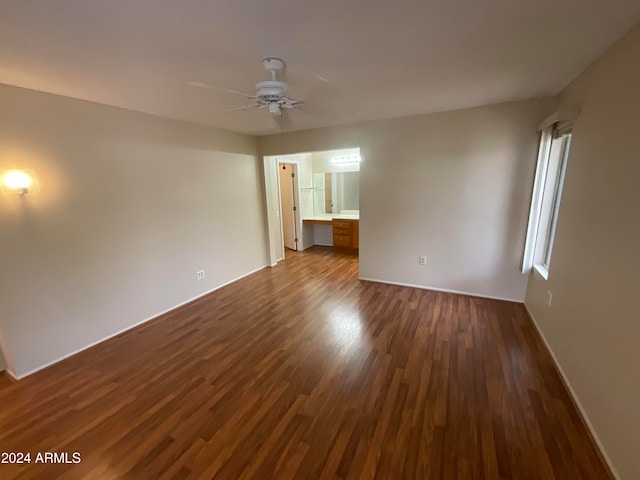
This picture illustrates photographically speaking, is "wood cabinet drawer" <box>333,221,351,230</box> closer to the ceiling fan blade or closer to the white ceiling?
the white ceiling

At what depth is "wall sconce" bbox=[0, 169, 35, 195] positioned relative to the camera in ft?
7.20

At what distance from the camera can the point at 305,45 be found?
1678 mm

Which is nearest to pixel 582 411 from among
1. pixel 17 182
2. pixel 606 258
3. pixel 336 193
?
pixel 606 258

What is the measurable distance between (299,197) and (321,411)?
4971mm

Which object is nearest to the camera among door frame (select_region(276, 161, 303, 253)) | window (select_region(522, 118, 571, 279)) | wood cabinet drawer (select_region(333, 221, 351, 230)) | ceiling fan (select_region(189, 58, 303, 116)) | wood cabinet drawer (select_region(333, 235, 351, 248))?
ceiling fan (select_region(189, 58, 303, 116))

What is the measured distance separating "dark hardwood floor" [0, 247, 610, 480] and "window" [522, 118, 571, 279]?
687 millimetres

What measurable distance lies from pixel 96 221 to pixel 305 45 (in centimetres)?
265

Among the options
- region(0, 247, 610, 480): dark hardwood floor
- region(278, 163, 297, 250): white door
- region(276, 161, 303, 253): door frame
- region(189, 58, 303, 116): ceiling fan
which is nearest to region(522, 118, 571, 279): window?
region(0, 247, 610, 480): dark hardwood floor

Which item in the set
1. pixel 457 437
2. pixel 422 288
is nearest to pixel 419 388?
pixel 457 437

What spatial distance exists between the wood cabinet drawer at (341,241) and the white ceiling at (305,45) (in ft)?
12.6

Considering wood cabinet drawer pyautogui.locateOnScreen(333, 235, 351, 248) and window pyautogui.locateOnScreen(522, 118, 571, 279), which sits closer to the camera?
window pyautogui.locateOnScreen(522, 118, 571, 279)

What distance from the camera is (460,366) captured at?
7.70ft

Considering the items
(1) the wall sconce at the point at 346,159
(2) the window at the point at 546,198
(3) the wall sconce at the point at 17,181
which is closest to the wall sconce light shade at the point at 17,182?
(3) the wall sconce at the point at 17,181

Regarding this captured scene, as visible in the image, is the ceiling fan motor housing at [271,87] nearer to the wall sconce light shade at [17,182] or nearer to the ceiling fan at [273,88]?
the ceiling fan at [273,88]
